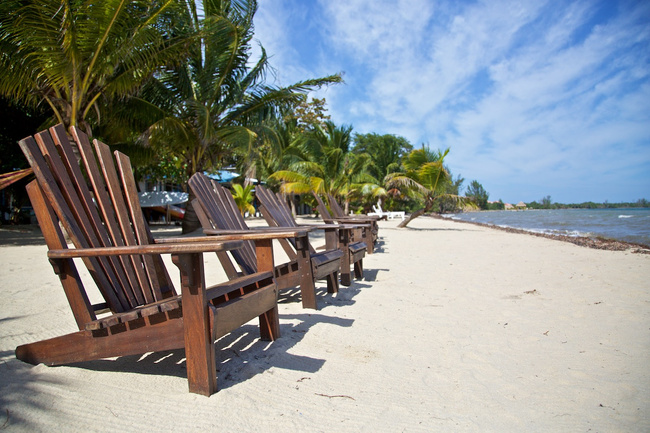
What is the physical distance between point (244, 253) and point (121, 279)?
111 cm

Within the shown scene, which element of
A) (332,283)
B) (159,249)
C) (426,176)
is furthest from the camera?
(426,176)

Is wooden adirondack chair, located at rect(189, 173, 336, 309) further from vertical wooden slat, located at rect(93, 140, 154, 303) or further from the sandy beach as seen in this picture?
vertical wooden slat, located at rect(93, 140, 154, 303)

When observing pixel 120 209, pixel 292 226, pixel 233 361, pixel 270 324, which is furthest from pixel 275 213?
pixel 233 361

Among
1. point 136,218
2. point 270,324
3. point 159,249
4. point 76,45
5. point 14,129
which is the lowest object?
point 270,324

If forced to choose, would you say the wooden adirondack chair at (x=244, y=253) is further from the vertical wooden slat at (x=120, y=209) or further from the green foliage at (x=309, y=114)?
the green foliage at (x=309, y=114)

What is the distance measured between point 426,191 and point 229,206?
13.3m

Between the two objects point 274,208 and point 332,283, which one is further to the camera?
point 274,208

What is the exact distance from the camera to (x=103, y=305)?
2217 millimetres

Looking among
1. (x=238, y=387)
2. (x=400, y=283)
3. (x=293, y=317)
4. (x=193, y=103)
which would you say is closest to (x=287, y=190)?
(x=193, y=103)

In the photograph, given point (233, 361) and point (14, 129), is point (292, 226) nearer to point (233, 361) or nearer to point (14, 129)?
point (233, 361)

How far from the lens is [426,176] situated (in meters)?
15.7

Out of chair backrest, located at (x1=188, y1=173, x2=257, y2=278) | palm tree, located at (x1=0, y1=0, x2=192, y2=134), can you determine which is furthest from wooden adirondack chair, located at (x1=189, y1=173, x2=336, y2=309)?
palm tree, located at (x1=0, y1=0, x2=192, y2=134)

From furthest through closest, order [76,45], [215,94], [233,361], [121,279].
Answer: [215,94] → [76,45] → [233,361] → [121,279]

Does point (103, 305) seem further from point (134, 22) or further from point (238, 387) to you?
point (134, 22)
